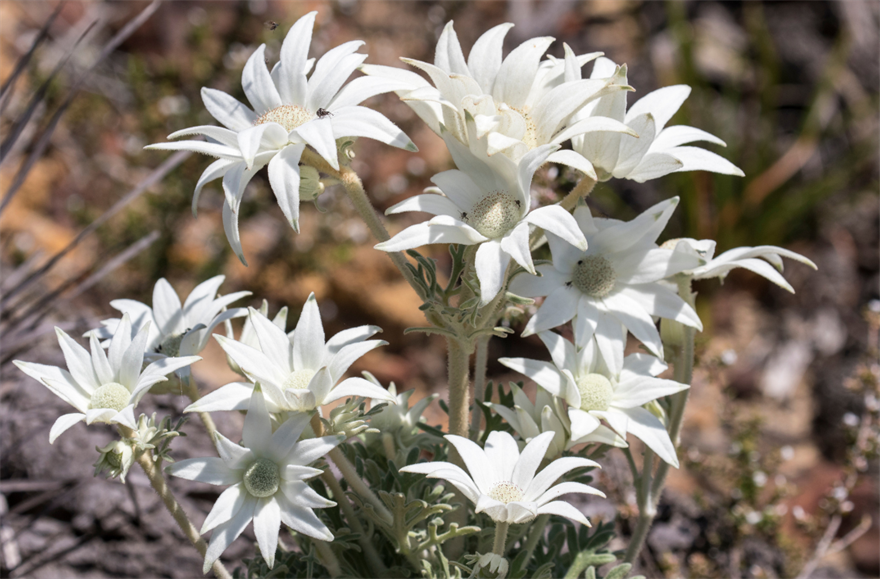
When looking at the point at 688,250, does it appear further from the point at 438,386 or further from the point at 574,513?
the point at 438,386

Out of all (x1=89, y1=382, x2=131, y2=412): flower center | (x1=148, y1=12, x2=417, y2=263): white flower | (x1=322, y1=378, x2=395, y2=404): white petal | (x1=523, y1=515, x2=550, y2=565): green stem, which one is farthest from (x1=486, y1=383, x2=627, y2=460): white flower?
(x1=89, y1=382, x2=131, y2=412): flower center

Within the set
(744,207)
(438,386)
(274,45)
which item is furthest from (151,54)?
(744,207)

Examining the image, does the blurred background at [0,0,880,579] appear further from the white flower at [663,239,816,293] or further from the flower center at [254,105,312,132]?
the flower center at [254,105,312,132]

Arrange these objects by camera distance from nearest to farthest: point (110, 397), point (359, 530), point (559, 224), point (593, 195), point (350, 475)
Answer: point (559, 224) → point (110, 397) → point (350, 475) → point (359, 530) → point (593, 195)

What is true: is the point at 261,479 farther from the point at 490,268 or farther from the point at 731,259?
the point at 731,259

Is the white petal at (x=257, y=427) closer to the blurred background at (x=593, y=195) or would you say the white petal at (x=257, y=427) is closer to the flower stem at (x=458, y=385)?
the flower stem at (x=458, y=385)

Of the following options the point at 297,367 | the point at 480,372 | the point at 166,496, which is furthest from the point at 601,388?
the point at 166,496

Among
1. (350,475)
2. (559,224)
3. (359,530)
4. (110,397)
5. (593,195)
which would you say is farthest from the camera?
(593,195)
